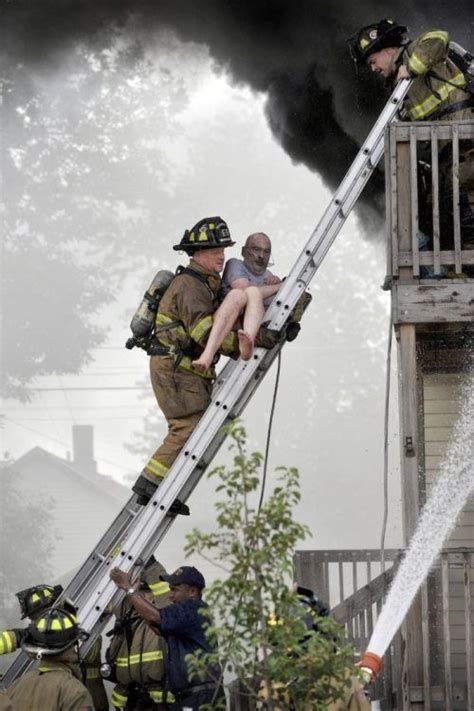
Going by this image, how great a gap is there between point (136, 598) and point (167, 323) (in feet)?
5.57

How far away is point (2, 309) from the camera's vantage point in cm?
3950

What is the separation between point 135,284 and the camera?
145 feet

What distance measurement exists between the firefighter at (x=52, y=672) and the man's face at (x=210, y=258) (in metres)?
2.61

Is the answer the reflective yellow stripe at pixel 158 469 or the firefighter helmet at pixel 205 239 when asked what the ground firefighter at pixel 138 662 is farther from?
the firefighter helmet at pixel 205 239

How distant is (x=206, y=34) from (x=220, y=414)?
8912 millimetres

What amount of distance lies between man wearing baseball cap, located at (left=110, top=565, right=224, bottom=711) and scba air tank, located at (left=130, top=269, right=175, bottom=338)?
152cm

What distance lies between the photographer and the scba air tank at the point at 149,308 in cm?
1055

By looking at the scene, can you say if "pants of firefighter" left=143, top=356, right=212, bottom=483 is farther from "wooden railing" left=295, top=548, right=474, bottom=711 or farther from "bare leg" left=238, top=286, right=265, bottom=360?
"wooden railing" left=295, top=548, right=474, bottom=711

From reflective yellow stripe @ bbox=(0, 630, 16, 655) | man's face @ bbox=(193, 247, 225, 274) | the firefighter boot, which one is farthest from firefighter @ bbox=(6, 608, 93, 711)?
man's face @ bbox=(193, 247, 225, 274)

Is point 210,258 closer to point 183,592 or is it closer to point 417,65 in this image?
point 417,65

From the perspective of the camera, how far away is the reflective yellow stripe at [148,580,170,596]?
10750mm

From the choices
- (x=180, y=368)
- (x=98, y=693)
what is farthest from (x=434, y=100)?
(x=98, y=693)

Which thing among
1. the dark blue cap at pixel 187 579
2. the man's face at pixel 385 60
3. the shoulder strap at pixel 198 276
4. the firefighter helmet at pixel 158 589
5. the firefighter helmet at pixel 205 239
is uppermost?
the man's face at pixel 385 60

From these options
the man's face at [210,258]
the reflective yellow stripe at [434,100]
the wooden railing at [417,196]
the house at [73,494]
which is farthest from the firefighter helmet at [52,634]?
the house at [73,494]
